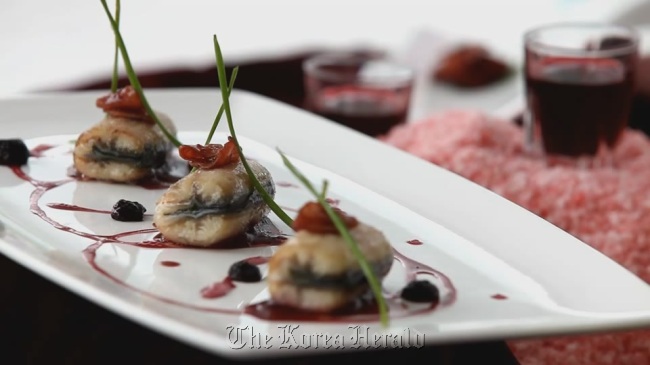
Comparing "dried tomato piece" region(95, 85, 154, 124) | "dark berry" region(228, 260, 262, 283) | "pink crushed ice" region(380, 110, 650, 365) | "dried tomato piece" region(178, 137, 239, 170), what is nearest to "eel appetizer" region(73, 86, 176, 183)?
"dried tomato piece" region(95, 85, 154, 124)

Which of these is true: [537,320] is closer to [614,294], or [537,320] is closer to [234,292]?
[614,294]

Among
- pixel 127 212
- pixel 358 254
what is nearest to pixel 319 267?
pixel 358 254

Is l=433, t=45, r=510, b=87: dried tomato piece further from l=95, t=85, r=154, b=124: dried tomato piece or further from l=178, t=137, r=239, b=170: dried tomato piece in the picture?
l=178, t=137, r=239, b=170: dried tomato piece

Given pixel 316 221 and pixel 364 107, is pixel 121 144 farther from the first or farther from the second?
pixel 364 107

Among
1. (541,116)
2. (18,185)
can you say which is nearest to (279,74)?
(541,116)

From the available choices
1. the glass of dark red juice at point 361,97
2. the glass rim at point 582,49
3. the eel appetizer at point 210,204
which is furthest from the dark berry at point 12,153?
the glass rim at point 582,49

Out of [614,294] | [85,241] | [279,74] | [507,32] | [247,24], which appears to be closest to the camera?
[614,294]
